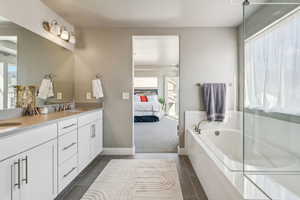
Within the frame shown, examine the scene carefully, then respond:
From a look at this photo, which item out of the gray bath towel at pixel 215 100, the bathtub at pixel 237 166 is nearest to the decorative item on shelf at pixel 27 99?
the bathtub at pixel 237 166

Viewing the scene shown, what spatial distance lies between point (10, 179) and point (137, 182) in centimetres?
146

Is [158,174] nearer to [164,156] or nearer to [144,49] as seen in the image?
[164,156]

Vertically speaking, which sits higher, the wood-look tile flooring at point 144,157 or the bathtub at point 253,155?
the bathtub at point 253,155

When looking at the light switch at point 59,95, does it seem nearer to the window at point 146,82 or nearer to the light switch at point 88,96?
the light switch at point 88,96

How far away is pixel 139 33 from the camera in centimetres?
352

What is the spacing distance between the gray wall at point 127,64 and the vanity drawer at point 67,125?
49.7 inches

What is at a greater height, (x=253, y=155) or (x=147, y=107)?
(x=147, y=107)

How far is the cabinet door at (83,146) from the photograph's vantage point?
8.13 feet

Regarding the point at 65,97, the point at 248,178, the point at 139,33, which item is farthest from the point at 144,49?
the point at 248,178

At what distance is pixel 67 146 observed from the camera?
213cm

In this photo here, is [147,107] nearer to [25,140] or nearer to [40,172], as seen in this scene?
[40,172]

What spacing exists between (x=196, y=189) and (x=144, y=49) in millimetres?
4137

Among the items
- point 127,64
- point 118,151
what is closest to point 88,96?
point 127,64

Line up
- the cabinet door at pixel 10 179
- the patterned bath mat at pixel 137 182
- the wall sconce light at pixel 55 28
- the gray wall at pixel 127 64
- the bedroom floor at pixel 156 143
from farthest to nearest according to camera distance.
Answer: the bedroom floor at pixel 156 143, the gray wall at pixel 127 64, the wall sconce light at pixel 55 28, the patterned bath mat at pixel 137 182, the cabinet door at pixel 10 179
